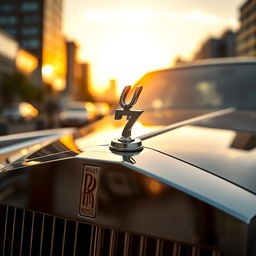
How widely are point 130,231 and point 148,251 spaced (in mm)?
78

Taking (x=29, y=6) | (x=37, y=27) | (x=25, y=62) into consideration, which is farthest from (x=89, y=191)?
(x=29, y=6)

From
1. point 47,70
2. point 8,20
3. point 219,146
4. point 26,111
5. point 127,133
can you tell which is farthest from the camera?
point 8,20

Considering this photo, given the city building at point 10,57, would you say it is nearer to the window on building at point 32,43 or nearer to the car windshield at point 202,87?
the window on building at point 32,43

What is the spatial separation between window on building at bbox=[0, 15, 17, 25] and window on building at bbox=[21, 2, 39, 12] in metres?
3.50

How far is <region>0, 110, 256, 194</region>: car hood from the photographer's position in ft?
3.82

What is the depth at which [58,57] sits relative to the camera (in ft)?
301

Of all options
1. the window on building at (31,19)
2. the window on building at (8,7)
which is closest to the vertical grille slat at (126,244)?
the window on building at (31,19)

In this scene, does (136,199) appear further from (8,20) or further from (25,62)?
(8,20)

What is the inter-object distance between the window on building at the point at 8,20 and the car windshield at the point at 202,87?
3581 inches

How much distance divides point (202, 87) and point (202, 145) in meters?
1.28

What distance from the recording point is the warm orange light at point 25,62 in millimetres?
56438

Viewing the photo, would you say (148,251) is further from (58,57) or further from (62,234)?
(58,57)

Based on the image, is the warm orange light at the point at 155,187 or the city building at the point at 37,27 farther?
the city building at the point at 37,27

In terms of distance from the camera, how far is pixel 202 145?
1420 millimetres
